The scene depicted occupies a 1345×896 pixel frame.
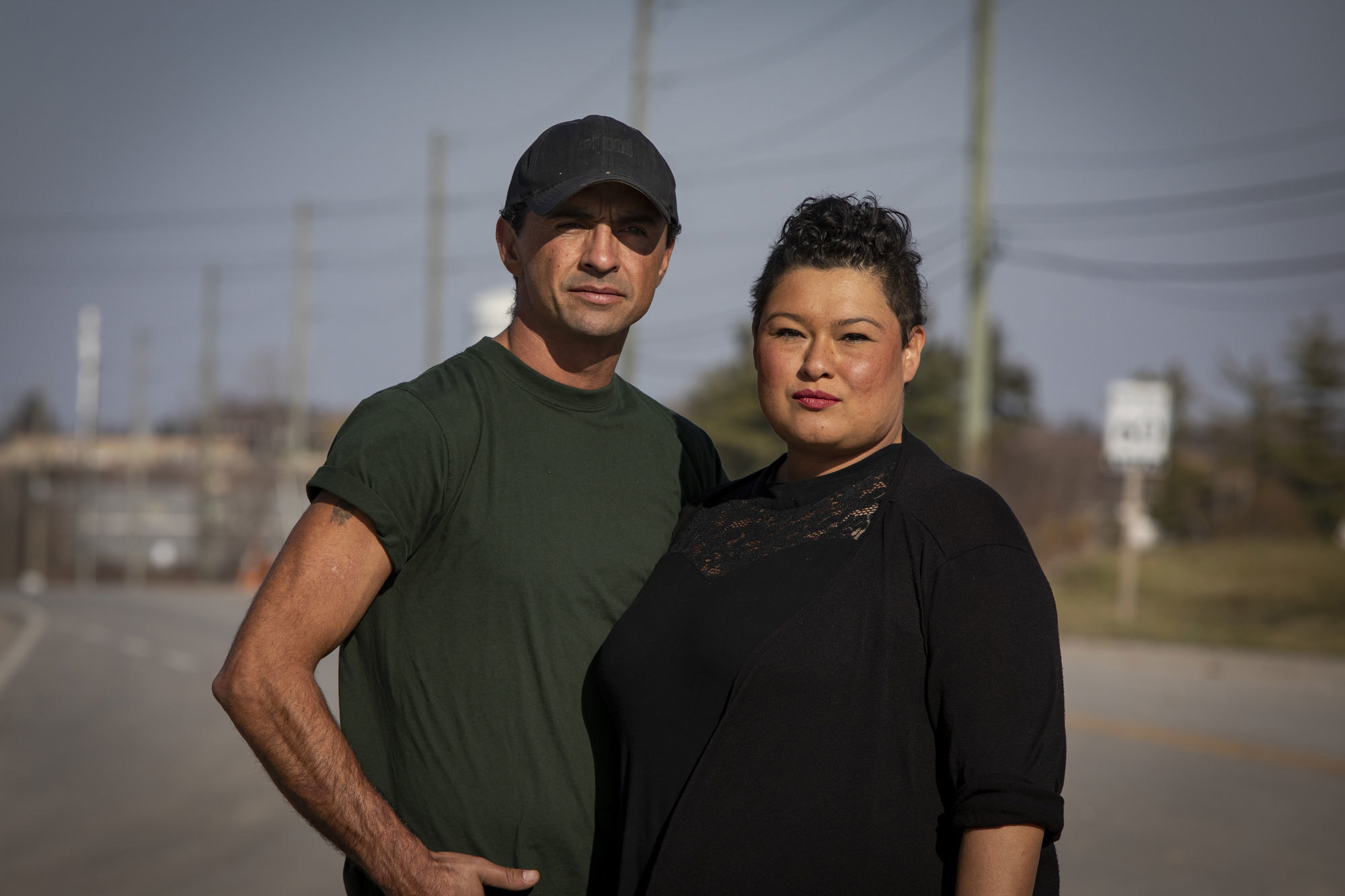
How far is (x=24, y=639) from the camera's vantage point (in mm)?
23859

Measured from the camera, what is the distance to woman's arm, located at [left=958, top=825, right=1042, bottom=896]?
2.29 meters

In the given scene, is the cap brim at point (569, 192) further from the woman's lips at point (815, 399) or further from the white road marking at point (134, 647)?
the white road marking at point (134, 647)

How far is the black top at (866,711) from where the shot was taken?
91.1 inches

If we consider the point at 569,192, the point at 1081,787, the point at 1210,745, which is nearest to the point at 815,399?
the point at 569,192

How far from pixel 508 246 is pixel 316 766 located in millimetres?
1332

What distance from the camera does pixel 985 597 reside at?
7.66ft

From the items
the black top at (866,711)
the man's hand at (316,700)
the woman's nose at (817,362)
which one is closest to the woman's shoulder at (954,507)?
the black top at (866,711)

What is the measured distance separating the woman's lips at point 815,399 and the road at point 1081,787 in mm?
5054

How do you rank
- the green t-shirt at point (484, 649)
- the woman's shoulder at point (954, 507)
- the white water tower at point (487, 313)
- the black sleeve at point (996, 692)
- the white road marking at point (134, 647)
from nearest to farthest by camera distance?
1. the black sleeve at point (996, 692)
2. the woman's shoulder at point (954, 507)
3. the green t-shirt at point (484, 649)
4. the white water tower at point (487, 313)
5. the white road marking at point (134, 647)

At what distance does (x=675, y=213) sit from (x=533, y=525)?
32.5 inches

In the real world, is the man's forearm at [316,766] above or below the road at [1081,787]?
above

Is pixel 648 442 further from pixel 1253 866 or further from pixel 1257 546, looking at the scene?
pixel 1257 546

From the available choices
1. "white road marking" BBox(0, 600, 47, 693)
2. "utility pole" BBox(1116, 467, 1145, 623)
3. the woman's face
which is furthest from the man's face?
"utility pole" BBox(1116, 467, 1145, 623)

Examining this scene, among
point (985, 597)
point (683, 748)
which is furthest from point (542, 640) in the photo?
point (985, 597)
